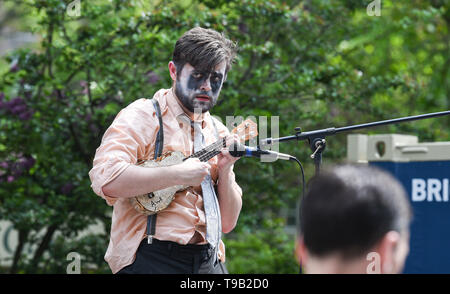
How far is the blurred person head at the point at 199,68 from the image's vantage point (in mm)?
2619

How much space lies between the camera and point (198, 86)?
2637mm

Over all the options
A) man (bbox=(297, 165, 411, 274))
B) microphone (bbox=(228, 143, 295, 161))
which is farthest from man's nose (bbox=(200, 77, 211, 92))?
man (bbox=(297, 165, 411, 274))

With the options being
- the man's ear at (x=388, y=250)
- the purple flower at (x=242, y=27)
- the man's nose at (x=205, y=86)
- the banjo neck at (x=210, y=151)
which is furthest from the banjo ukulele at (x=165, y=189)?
the purple flower at (x=242, y=27)

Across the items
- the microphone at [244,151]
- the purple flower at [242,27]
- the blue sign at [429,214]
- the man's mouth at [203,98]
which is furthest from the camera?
the purple flower at [242,27]

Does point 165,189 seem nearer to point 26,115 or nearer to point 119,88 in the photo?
point 119,88

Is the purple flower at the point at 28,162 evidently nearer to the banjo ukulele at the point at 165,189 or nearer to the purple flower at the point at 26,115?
the purple flower at the point at 26,115

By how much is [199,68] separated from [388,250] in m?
1.46

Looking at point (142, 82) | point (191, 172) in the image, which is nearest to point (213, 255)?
point (191, 172)

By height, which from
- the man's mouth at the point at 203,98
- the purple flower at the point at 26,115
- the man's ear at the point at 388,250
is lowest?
the man's ear at the point at 388,250

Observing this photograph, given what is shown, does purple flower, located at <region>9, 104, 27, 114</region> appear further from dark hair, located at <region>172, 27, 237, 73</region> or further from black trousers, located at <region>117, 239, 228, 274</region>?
black trousers, located at <region>117, 239, 228, 274</region>

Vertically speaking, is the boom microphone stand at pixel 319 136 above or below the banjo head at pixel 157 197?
above

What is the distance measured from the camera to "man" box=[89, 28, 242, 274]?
2.38 m

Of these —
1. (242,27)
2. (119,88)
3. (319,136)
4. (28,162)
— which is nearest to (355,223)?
(319,136)

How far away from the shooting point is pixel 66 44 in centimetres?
487
